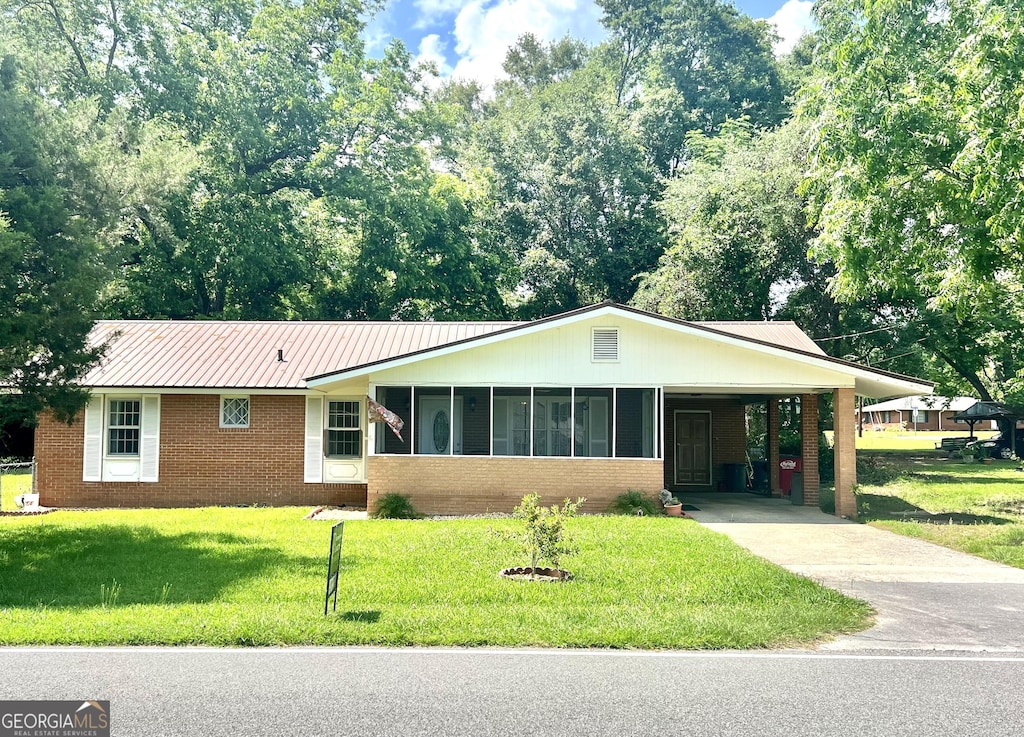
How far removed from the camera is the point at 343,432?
1970 cm

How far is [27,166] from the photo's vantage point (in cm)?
1214

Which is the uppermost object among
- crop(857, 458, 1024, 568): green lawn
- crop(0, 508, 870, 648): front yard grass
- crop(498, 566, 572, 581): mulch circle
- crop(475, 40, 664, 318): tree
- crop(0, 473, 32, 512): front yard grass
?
crop(475, 40, 664, 318): tree

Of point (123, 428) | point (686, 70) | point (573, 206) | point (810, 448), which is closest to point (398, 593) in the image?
point (123, 428)

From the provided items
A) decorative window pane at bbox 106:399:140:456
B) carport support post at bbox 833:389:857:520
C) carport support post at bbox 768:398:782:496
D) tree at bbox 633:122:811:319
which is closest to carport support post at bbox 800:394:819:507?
carport support post at bbox 768:398:782:496

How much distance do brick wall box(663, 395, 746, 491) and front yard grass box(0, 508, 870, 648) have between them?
28.2ft

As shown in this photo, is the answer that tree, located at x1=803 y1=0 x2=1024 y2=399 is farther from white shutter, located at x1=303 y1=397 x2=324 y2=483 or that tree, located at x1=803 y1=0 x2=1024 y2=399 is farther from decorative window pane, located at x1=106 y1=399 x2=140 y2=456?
decorative window pane, located at x1=106 y1=399 x2=140 y2=456

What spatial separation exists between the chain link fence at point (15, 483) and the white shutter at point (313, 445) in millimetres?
6235

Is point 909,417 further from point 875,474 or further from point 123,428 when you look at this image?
point 123,428

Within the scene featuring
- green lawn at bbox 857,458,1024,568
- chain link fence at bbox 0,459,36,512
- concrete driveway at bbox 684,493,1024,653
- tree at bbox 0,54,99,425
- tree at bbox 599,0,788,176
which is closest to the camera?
concrete driveway at bbox 684,493,1024,653

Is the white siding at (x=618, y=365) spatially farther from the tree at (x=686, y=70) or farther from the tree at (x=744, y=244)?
the tree at (x=686, y=70)

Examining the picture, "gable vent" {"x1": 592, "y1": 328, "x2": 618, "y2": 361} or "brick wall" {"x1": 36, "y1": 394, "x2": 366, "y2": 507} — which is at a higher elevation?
"gable vent" {"x1": 592, "y1": 328, "x2": 618, "y2": 361}

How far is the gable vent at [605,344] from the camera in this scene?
17641mm

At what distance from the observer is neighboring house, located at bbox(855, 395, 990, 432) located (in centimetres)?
6925

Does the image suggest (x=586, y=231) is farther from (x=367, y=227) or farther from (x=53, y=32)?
(x=53, y=32)
